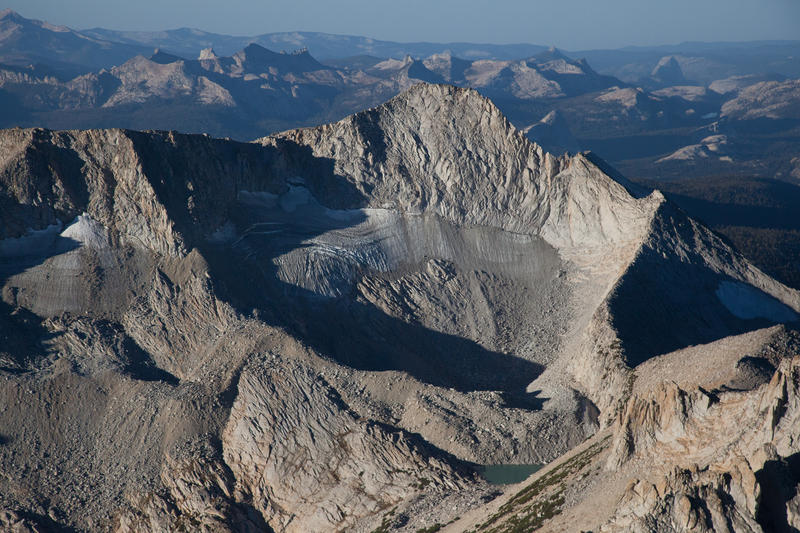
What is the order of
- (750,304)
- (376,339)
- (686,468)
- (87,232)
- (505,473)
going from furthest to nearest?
(750,304) < (376,339) < (87,232) < (505,473) < (686,468)

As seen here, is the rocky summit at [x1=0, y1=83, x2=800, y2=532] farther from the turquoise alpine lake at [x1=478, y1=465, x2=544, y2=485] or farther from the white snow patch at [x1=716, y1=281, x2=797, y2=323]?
the turquoise alpine lake at [x1=478, y1=465, x2=544, y2=485]

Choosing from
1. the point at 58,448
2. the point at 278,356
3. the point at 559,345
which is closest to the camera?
the point at 58,448

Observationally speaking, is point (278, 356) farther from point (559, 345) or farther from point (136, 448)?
point (559, 345)

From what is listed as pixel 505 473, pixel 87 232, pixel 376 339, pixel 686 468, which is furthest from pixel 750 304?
pixel 87 232

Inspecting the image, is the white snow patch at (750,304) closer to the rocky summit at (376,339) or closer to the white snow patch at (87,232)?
the rocky summit at (376,339)

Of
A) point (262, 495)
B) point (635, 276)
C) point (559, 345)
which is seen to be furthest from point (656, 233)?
point (262, 495)

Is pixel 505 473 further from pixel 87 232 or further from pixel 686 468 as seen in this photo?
pixel 87 232
